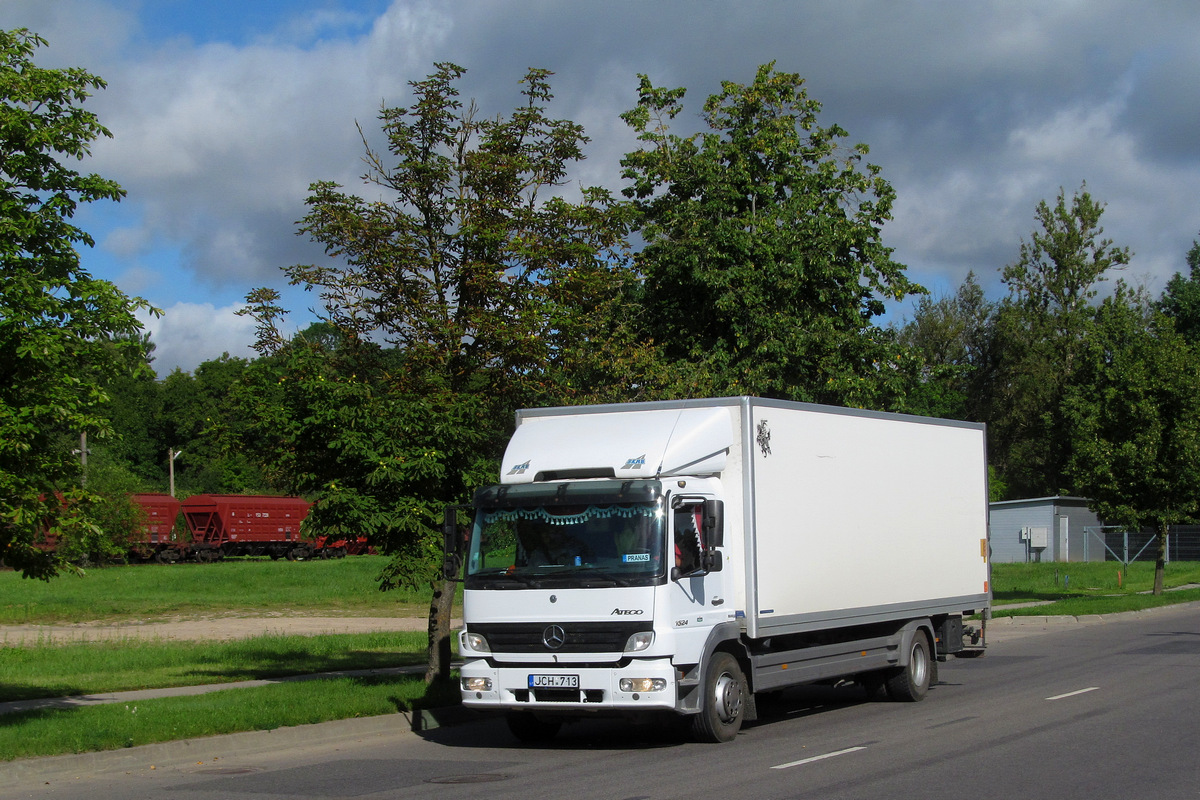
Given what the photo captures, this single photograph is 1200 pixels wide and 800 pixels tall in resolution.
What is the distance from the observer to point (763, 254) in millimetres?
24391

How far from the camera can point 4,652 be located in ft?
68.4

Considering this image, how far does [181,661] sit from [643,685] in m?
11.6

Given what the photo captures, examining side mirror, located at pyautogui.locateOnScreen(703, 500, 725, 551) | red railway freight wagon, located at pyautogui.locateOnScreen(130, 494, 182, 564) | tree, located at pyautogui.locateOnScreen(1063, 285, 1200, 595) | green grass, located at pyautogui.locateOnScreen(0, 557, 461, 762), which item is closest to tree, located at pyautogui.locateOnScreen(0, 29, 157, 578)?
green grass, located at pyautogui.locateOnScreen(0, 557, 461, 762)

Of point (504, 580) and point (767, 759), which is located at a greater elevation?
point (504, 580)

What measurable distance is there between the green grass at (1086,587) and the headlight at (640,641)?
64.3 feet

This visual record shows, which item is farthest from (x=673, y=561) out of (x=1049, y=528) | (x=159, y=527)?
(x=159, y=527)

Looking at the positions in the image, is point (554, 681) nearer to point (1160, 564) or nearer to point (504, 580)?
point (504, 580)

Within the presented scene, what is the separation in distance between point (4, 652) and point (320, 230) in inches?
449

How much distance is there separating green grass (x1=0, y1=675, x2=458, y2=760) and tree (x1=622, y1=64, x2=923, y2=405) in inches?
396

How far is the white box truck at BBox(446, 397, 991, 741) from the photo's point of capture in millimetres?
10742

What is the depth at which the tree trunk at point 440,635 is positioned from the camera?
48.5 ft

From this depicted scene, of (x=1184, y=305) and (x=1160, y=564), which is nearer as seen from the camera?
(x=1160, y=564)

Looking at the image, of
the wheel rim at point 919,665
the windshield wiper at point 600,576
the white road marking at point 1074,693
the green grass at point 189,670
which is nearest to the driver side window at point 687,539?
the windshield wiper at point 600,576

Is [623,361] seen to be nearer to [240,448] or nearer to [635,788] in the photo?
[240,448]
